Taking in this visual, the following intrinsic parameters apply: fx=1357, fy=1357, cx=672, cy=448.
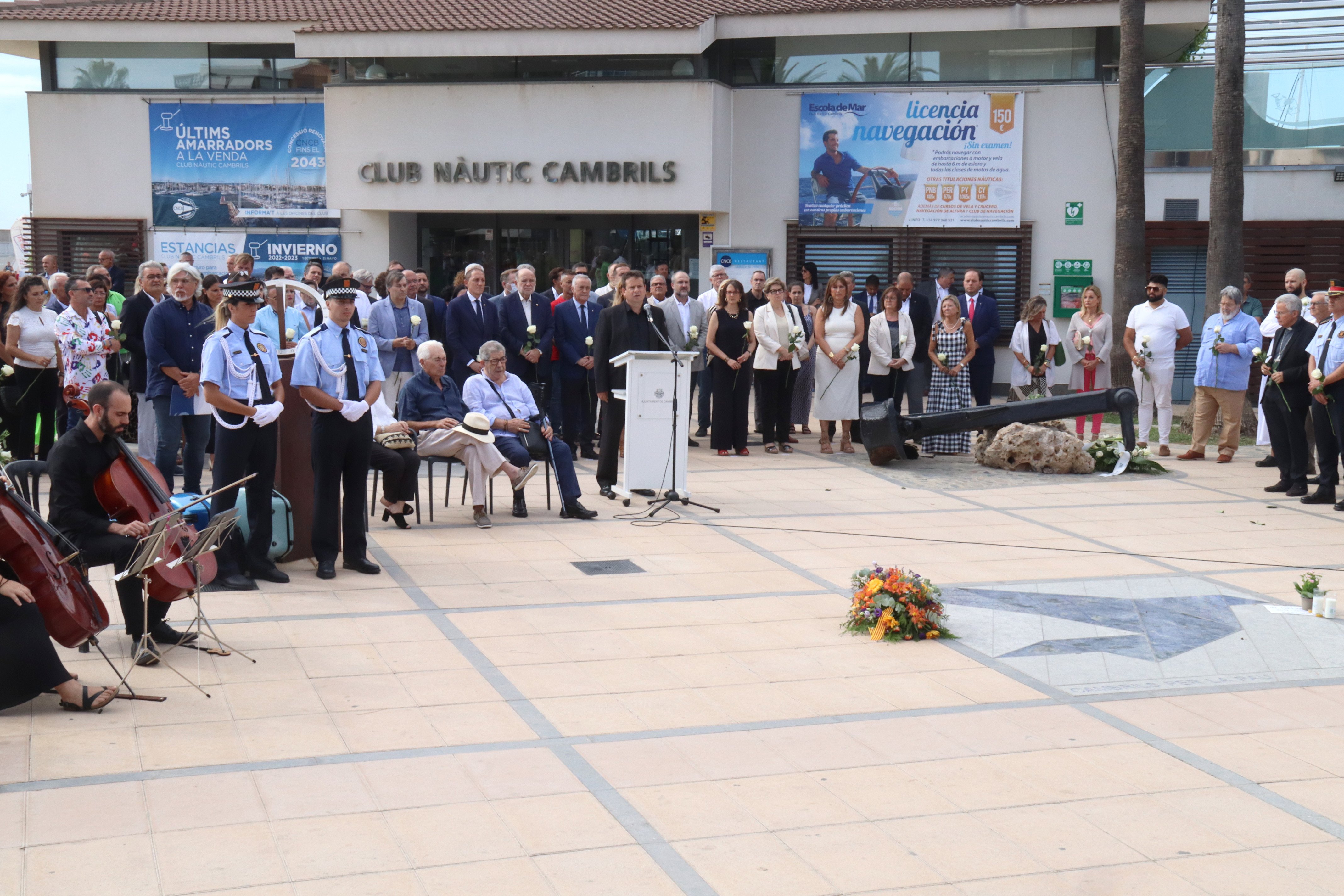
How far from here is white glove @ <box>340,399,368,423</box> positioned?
8305 mm

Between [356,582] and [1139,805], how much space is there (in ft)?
16.5

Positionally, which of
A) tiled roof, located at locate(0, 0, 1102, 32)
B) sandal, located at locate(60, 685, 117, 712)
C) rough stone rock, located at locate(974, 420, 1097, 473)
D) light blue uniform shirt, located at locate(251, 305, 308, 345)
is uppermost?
tiled roof, located at locate(0, 0, 1102, 32)

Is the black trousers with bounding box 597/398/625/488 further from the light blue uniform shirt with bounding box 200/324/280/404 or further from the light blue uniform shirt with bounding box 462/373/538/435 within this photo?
the light blue uniform shirt with bounding box 200/324/280/404

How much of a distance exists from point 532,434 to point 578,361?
2.64 metres

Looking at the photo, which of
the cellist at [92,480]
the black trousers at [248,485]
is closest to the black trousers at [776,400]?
the black trousers at [248,485]

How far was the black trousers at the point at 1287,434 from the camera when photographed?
1201 cm

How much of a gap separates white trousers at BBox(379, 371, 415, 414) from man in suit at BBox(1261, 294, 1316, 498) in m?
8.00

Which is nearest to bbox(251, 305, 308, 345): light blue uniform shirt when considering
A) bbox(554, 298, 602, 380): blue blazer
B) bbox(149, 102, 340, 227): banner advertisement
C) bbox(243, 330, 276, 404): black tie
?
bbox(243, 330, 276, 404): black tie

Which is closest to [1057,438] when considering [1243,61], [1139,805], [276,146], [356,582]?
[1243,61]

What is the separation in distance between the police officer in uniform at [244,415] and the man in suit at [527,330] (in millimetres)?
5040

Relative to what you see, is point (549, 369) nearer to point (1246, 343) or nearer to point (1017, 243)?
point (1246, 343)

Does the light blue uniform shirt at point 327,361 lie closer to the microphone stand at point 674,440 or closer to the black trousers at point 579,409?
the microphone stand at point 674,440

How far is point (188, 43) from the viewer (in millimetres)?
21906

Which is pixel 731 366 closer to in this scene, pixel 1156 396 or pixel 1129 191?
pixel 1156 396
